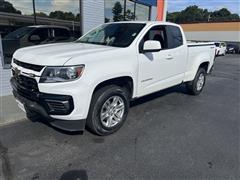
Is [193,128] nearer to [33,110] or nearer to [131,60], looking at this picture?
[131,60]

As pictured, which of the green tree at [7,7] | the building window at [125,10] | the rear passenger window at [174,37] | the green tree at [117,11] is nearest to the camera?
the rear passenger window at [174,37]

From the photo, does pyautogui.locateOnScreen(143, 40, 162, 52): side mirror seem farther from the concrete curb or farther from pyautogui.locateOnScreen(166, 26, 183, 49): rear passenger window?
the concrete curb

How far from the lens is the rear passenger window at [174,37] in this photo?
5.21 meters

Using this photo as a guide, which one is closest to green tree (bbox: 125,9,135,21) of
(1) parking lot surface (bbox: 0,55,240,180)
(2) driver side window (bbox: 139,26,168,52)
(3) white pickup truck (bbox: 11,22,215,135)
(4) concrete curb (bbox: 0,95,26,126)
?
(3) white pickup truck (bbox: 11,22,215,135)

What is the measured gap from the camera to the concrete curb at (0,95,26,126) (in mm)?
4613

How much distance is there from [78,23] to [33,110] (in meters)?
5.13

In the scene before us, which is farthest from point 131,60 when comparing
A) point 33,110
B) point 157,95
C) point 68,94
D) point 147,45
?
point 157,95

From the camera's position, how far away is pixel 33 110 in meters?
3.44

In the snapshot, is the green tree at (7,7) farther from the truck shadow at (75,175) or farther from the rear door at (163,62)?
the truck shadow at (75,175)

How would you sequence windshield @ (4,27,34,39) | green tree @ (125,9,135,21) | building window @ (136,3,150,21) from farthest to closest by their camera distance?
building window @ (136,3,150,21), green tree @ (125,9,135,21), windshield @ (4,27,34,39)

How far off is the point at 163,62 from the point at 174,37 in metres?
0.93

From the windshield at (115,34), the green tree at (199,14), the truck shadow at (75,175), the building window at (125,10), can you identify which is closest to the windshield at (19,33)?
the windshield at (115,34)

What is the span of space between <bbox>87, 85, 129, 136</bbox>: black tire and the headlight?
1.80 ft

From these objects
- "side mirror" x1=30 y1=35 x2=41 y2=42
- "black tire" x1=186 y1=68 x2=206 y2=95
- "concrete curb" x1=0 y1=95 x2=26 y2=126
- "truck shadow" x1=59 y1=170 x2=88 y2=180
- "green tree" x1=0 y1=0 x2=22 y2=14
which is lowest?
"truck shadow" x1=59 y1=170 x2=88 y2=180
